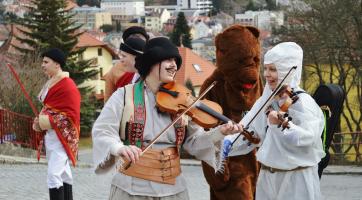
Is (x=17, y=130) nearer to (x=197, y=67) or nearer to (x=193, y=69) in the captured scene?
(x=193, y=69)

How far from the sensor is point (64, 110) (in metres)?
7.41

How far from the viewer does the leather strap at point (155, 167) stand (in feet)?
14.3

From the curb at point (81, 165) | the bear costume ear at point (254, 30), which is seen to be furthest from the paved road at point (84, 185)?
the bear costume ear at point (254, 30)

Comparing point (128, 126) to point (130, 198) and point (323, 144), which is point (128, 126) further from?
point (323, 144)

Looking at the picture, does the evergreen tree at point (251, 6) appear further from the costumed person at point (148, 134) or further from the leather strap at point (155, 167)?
the leather strap at point (155, 167)

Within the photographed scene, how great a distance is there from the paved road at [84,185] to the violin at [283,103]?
481cm

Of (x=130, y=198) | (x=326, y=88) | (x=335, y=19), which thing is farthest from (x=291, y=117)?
(x=335, y=19)

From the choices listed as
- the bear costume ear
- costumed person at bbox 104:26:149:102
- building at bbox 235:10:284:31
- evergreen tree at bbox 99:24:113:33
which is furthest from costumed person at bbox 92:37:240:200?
evergreen tree at bbox 99:24:113:33

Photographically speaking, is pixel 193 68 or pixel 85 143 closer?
pixel 85 143

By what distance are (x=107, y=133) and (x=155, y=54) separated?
1.87ft

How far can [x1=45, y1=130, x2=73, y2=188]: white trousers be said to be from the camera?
728 centimetres

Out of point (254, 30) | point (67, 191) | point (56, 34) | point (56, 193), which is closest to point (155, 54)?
point (254, 30)

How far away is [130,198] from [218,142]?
659 millimetres

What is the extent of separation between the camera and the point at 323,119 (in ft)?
16.0
